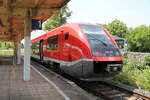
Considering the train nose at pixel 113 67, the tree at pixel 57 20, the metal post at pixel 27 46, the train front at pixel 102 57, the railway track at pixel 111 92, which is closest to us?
the railway track at pixel 111 92

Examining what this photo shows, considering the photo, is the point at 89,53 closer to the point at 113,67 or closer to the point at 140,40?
the point at 113,67

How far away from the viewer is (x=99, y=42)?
33.6 ft

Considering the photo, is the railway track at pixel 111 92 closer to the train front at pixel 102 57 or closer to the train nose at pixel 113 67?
the train front at pixel 102 57

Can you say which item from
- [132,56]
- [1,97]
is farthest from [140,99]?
[132,56]

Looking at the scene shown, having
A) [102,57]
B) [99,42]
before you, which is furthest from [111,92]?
[99,42]

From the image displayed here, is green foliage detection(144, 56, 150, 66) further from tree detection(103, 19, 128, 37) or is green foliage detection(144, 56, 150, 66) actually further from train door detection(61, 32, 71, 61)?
tree detection(103, 19, 128, 37)

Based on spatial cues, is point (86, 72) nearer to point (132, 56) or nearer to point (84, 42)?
point (84, 42)

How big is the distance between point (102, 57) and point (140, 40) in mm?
48433

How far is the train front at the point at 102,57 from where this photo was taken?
9625 mm

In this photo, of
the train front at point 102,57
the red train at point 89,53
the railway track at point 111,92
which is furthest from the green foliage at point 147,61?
the train front at point 102,57

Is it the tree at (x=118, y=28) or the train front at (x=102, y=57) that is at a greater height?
the tree at (x=118, y=28)

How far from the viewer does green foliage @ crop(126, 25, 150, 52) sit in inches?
2150

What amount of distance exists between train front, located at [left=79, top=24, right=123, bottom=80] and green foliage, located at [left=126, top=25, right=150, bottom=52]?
46.4 metres

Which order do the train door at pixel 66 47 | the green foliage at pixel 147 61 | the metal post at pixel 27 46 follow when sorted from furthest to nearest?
1. the green foliage at pixel 147 61
2. the train door at pixel 66 47
3. the metal post at pixel 27 46
